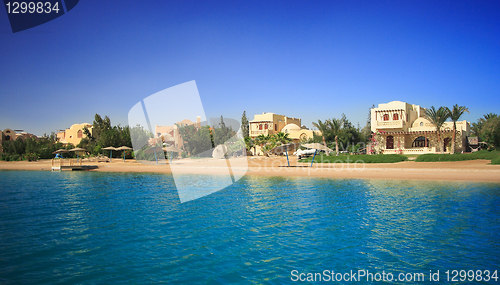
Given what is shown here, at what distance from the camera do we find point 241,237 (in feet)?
31.0

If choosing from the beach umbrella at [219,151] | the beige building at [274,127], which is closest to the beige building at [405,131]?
the beige building at [274,127]

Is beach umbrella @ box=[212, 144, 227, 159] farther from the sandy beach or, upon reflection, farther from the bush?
the bush

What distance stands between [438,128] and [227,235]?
117 feet

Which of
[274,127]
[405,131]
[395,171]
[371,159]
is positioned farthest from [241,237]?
[274,127]

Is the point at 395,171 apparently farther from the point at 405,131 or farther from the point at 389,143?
the point at 389,143

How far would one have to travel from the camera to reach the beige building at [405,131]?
1497 inches

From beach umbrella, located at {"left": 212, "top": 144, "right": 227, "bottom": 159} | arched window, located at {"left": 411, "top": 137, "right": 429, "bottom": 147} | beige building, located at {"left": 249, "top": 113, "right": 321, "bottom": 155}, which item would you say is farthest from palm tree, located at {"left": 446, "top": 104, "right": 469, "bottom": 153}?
beach umbrella, located at {"left": 212, "top": 144, "right": 227, "bottom": 159}

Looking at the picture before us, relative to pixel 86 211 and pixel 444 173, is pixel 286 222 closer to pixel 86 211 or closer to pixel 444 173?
pixel 86 211

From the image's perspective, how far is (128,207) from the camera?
46.1ft

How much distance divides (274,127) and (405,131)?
22722 millimetres

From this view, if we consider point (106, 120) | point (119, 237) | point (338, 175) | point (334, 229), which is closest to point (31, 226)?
point (119, 237)

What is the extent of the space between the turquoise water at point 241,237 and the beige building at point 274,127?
36.5 metres

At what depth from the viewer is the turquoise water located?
720cm

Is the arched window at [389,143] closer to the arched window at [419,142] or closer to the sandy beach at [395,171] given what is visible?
the arched window at [419,142]
